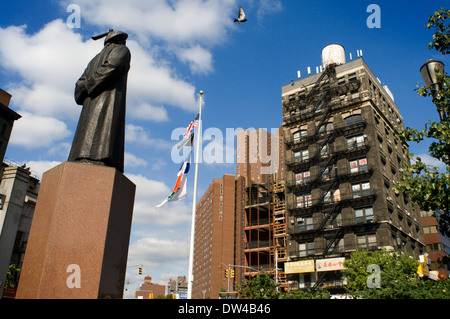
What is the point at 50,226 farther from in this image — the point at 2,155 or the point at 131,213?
the point at 2,155

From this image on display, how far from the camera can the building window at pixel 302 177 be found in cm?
5093

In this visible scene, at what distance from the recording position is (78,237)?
7926mm

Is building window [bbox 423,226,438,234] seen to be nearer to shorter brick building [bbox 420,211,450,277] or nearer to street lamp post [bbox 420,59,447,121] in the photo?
shorter brick building [bbox 420,211,450,277]

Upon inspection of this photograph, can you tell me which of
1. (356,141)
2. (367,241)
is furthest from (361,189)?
(356,141)

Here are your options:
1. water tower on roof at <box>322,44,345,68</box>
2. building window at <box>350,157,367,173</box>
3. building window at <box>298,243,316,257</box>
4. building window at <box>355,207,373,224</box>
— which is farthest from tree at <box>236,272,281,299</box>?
water tower on roof at <box>322,44,345,68</box>

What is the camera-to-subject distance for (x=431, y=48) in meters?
12.7

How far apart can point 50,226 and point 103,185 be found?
148 cm

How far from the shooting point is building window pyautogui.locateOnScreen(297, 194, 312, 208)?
49.0 m

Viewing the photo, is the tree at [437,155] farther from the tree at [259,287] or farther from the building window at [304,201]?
the building window at [304,201]

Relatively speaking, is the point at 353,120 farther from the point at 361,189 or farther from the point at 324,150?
the point at 361,189

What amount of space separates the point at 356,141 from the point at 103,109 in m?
44.1

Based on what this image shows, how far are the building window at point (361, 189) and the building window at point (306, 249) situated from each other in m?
8.84
